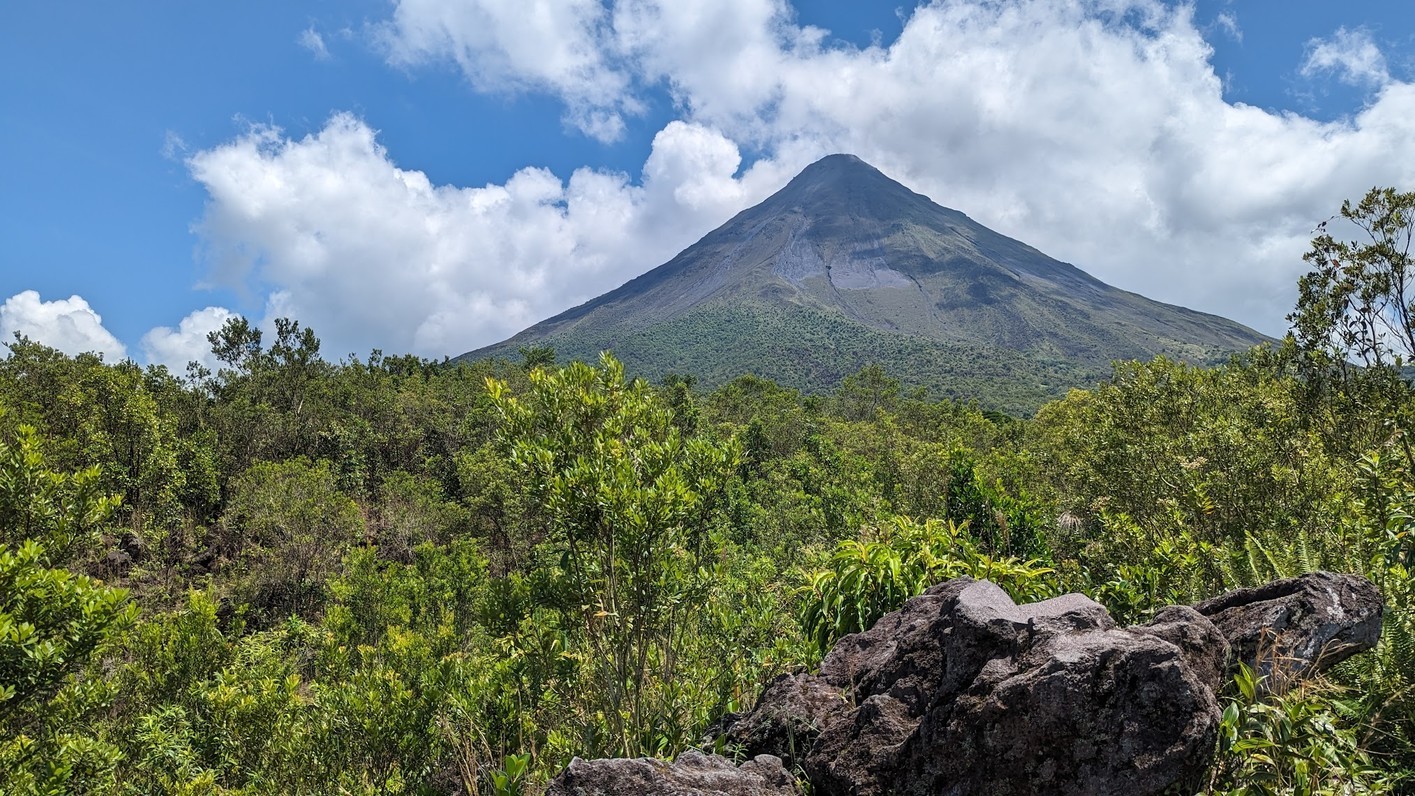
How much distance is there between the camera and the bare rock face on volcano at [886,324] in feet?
393

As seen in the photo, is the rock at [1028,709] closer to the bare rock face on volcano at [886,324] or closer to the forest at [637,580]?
the forest at [637,580]

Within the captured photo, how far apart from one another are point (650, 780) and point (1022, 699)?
6.02 feet

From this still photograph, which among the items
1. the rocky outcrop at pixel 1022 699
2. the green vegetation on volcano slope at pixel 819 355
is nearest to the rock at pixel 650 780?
the rocky outcrop at pixel 1022 699

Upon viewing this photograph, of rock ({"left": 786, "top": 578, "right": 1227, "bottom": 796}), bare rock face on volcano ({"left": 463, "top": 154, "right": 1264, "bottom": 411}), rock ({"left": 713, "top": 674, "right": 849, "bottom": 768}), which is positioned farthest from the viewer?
bare rock face on volcano ({"left": 463, "top": 154, "right": 1264, "bottom": 411})

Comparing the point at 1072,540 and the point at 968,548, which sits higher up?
the point at 968,548

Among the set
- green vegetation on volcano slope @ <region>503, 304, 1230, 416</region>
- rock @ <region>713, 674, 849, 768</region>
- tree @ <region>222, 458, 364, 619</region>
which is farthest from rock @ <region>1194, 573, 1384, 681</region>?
green vegetation on volcano slope @ <region>503, 304, 1230, 416</region>

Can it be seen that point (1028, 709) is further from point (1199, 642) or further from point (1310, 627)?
point (1310, 627)

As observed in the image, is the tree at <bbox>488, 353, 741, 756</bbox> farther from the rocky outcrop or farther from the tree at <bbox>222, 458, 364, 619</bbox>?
the tree at <bbox>222, 458, 364, 619</bbox>

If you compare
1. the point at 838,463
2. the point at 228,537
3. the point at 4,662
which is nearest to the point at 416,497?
the point at 228,537

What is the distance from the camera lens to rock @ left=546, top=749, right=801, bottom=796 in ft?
10.3

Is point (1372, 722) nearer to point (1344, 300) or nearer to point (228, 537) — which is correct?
point (1344, 300)

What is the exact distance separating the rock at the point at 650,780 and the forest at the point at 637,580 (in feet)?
2.65

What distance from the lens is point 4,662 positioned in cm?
449

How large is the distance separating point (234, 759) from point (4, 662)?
14.0ft
